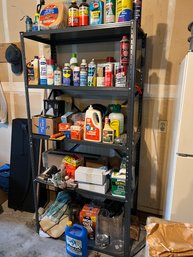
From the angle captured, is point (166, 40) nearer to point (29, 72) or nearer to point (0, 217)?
point (29, 72)

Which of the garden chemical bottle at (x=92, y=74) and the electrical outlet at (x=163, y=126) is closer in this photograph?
the garden chemical bottle at (x=92, y=74)

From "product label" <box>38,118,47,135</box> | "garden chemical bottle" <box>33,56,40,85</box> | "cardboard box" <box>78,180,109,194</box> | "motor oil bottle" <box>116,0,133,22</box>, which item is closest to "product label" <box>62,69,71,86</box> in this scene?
→ "garden chemical bottle" <box>33,56,40,85</box>

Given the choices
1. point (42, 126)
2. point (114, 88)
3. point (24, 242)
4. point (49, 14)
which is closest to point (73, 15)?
point (49, 14)

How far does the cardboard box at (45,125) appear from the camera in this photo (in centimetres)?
162

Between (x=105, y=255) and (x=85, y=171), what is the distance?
2.34 feet

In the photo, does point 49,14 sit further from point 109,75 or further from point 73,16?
point 109,75

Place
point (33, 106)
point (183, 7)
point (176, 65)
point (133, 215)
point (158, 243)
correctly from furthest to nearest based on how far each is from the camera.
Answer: point (33, 106) → point (133, 215) → point (176, 65) → point (183, 7) → point (158, 243)

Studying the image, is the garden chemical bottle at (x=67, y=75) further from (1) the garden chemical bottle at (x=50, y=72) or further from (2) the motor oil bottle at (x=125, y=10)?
(2) the motor oil bottle at (x=125, y=10)

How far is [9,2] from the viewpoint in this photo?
2.04 m

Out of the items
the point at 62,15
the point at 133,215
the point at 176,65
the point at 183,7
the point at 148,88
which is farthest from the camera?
the point at 133,215

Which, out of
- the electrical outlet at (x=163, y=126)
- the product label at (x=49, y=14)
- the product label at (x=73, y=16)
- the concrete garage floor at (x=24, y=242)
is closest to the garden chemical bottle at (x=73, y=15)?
the product label at (x=73, y=16)

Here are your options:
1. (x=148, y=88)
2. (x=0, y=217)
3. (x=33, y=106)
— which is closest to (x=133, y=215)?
(x=148, y=88)

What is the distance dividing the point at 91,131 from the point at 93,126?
0.04m

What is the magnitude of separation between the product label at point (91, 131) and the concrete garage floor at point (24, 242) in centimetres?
97
